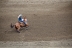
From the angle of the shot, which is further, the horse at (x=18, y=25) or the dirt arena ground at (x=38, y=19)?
the horse at (x=18, y=25)

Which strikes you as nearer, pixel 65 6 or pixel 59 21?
pixel 59 21

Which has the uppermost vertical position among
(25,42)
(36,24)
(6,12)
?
(6,12)

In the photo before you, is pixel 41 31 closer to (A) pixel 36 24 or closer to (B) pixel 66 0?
(A) pixel 36 24

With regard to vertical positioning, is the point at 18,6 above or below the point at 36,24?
Answer: above

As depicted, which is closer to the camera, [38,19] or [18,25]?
[18,25]

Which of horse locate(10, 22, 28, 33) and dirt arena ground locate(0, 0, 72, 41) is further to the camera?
horse locate(10, 22, 28, 33)

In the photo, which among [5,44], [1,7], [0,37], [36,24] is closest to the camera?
[5,44]

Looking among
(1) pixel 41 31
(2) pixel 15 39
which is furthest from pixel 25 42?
(1) pixel 41 31

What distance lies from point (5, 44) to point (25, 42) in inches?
10.8

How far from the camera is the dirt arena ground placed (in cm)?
258

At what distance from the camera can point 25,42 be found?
244cm

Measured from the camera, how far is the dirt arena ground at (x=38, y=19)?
2.58 m

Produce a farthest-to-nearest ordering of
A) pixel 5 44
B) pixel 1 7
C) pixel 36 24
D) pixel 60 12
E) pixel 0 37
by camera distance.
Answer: pixel 1 7
pixel 60 12
pixel 36 24
pixel 0 37
pixel 5 44

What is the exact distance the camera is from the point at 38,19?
116 inches
